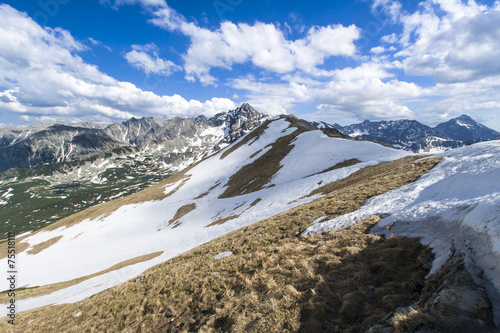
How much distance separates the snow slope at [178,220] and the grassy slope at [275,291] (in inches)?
421

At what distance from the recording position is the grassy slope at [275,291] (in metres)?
6.26

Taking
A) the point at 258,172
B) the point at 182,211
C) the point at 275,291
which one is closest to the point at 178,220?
the point at 182,211

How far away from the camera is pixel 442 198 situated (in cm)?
1108

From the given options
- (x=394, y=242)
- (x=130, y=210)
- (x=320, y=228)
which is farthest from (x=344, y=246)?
(x=130, y=210)

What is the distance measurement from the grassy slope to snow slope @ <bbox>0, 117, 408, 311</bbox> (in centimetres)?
1068

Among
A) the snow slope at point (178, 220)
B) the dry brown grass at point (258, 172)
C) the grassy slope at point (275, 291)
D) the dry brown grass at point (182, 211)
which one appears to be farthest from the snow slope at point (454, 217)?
the dry brown grass at point (182, 211)

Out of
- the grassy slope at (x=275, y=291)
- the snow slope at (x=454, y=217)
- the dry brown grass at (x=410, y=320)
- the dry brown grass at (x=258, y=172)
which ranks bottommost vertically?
the grassy slope at (x=275, y=291)

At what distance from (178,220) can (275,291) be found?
43.4 metres

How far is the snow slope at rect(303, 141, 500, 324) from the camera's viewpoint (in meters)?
5.47

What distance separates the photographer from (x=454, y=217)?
8242mm

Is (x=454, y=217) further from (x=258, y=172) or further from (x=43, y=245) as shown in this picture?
(x=43, y=245)

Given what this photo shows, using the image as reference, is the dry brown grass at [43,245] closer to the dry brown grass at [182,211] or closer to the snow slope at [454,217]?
the dry brown grass at [182,211]

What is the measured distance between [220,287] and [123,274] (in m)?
18.5

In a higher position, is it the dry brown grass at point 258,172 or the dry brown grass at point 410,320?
the dry brown grass at point 258,172
